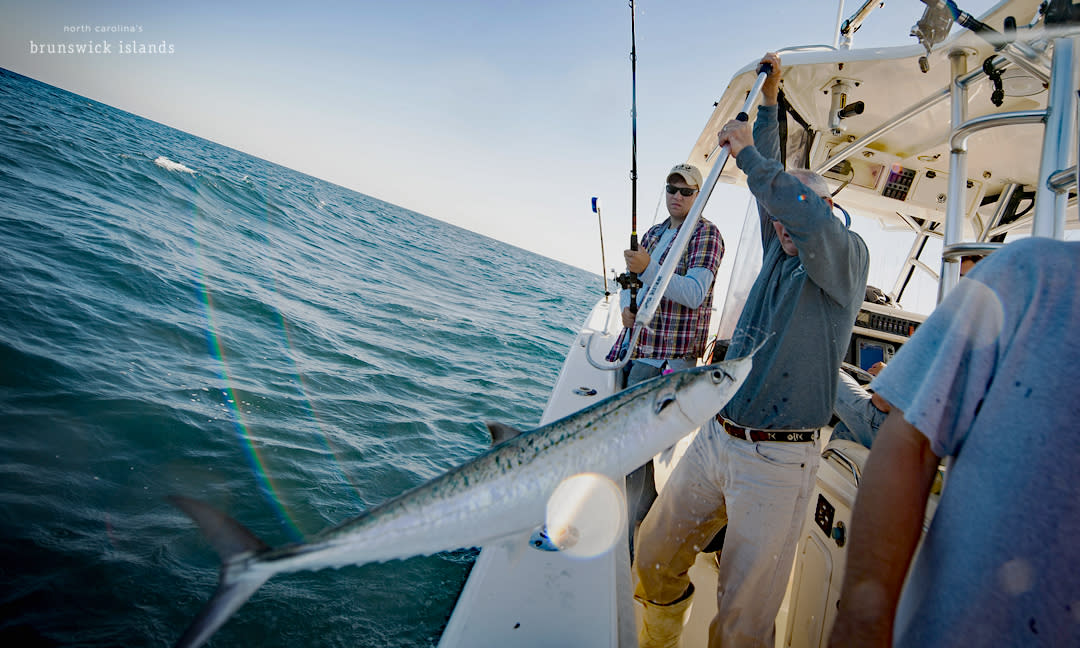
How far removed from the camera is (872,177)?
4449 millimetres

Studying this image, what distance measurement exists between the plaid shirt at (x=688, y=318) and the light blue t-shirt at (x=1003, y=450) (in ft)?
7.21

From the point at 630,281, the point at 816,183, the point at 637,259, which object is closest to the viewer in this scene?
the point at 816,183

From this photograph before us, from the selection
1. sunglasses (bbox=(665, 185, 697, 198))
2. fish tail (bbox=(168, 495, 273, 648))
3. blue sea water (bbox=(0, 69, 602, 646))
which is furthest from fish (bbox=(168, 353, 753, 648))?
sunglasses (bbox=(665, 185, 697, 198))

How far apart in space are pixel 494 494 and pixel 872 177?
5006 millimetres

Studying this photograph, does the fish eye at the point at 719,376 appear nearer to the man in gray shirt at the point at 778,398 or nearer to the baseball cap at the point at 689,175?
the man in gray shirt at the point at 778,398

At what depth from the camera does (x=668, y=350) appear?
322 cm

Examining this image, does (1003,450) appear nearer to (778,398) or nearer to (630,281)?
(778,398)

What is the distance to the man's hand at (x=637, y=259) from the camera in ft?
9.40

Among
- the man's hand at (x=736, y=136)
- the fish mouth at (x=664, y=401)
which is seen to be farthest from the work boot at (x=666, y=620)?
the man's hand at (x=736, y=136)

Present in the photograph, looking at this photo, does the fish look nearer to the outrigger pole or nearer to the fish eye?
the fish eye

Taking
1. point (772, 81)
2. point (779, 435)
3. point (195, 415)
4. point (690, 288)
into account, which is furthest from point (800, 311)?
point (195, 415)

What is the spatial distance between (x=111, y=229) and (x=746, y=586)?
38.4 ft

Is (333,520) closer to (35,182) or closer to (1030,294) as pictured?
(1030,294)

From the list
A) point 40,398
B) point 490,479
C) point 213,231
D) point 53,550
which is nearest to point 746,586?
point 490,479
